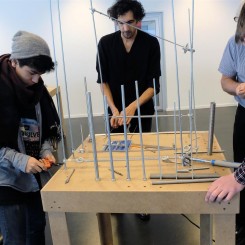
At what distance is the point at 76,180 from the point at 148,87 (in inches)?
35.8

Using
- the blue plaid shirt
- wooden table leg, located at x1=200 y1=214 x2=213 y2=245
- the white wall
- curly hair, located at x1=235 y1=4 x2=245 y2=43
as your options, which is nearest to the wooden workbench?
wooden table leg, located at x1=200 y1=214 x2=213 y2=245

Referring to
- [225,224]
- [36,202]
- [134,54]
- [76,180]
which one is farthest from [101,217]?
[134,54]

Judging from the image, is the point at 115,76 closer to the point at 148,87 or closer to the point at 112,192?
the point at 148,87

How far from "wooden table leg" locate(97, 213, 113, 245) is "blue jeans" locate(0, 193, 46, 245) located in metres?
0.31

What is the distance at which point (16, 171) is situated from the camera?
109 centimetres

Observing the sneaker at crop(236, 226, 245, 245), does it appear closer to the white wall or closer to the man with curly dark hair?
the man with curly dark hair

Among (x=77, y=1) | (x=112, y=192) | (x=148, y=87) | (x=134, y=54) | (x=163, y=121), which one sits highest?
(x=77, y=1)

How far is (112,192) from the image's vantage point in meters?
0.87

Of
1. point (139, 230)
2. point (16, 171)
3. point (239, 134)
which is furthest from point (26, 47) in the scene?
point (139, 230)

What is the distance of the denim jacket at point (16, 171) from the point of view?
1.04 metres

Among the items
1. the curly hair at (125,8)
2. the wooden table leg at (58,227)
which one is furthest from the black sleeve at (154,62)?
the wooden table leg at (58,227)

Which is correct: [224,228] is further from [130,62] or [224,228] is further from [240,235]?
[130,62]

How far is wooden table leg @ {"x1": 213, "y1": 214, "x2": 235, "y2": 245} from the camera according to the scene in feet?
2.78

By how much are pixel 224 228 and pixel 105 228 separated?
78 centimetres
